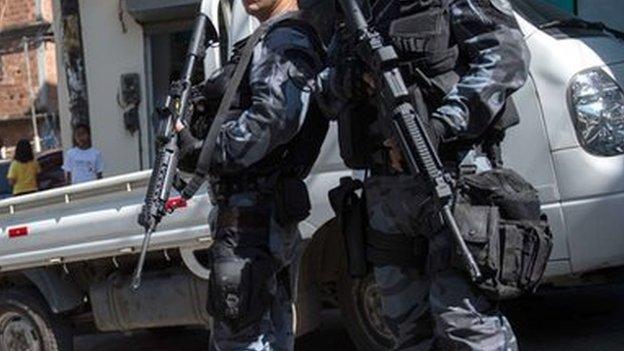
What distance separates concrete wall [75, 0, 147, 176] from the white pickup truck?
14.2 ft

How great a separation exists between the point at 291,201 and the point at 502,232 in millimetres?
1030

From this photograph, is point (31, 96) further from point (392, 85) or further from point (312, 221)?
point (392, 85)

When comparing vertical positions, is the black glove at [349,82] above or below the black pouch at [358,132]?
above

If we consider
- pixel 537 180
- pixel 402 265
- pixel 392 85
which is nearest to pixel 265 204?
pixel 402 265

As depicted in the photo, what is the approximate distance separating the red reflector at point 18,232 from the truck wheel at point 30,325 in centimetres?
39

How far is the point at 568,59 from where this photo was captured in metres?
4.48

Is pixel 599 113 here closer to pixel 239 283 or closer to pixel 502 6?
pixel 502 6

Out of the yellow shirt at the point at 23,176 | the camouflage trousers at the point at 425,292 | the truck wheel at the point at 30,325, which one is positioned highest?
the camouflage trousers at the point at 425,292

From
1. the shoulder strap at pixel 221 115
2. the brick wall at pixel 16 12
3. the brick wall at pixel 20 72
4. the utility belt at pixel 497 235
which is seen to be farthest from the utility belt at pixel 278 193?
the brick wall at pixel 16 12

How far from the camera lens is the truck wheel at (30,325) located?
5754mm

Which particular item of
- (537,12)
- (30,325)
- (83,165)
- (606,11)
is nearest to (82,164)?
(83,165)

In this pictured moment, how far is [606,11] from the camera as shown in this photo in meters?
9.27

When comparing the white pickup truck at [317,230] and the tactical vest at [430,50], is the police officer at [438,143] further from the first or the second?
the white pickup truck at [317,230]

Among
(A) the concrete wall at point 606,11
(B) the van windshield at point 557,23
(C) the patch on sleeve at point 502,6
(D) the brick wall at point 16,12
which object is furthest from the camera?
(D) the brick wall at point 16,12
